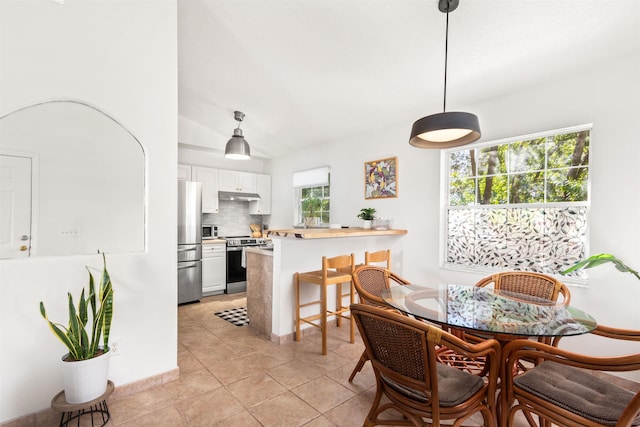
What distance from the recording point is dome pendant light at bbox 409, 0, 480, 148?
1747 mm

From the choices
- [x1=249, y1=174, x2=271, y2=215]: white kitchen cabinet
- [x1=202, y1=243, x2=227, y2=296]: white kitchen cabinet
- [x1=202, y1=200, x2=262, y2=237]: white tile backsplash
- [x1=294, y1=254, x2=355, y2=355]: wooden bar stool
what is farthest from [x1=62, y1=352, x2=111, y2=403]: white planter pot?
[x1=249, y1=174, x2=271, y2=215]: white kitchen cabinet

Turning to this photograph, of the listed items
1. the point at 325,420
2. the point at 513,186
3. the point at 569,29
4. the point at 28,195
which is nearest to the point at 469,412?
the point at 325,420

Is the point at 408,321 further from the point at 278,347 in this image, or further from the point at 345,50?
the point at 345,50

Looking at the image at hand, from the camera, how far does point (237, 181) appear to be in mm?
5688

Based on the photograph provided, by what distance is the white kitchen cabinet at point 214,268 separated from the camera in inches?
187

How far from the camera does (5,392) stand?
173cm

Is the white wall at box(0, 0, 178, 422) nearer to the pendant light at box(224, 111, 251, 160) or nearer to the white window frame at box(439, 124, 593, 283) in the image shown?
the pendant light at box(224, 111, 251, 160)

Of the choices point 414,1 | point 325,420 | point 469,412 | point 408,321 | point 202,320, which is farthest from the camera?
point 202,320

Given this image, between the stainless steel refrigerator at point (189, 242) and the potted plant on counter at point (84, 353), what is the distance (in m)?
2.55

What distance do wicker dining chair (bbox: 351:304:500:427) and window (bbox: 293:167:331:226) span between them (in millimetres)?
3284

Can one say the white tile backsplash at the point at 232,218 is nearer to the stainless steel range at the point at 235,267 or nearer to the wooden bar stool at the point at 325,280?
the stainless steel range at the point at 235,267

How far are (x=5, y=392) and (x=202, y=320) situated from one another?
2.03 m

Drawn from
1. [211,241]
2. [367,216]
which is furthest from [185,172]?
[367,216]

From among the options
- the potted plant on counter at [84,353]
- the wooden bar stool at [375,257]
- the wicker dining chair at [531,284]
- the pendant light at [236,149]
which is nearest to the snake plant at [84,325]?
the potted plant on counter at [84,353]
